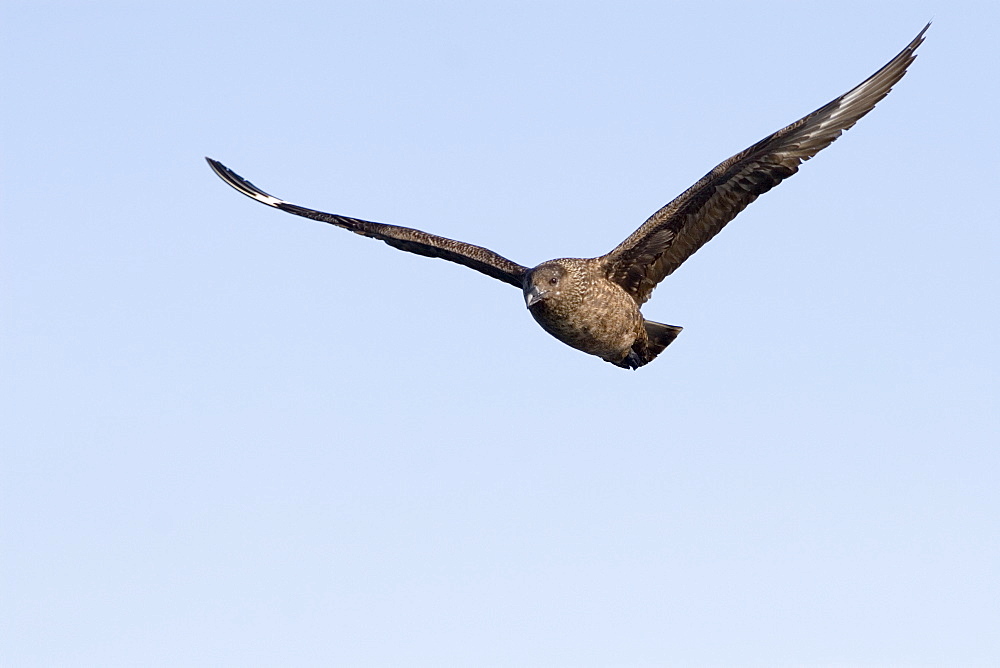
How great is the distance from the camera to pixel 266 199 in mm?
15773

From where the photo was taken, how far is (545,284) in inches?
483

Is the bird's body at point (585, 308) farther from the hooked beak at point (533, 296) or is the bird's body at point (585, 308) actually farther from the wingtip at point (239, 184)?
the wingtip at point (239, 184)

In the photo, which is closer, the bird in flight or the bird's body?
the bird in flight

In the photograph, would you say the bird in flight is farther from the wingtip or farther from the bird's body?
the wingtip

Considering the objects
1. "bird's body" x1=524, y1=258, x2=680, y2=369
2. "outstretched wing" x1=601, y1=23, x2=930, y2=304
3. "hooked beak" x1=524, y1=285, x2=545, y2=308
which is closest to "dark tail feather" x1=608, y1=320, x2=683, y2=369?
"bird's body" x1=524, y1=258, x2=680, y2=369

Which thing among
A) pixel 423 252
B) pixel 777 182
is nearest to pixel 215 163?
pixel 423 252

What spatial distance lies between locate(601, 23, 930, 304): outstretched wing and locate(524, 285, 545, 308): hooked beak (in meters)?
1.07

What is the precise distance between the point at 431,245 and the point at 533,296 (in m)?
2.08

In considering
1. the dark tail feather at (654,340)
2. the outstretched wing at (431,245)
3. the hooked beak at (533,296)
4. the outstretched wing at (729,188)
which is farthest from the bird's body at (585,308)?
the outstretched wing at (431,245)

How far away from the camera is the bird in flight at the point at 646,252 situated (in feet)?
39.3

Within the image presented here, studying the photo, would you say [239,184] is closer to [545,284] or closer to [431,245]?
[431,245]

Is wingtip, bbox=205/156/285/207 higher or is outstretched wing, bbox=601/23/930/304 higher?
wingtip, bbox=205/156/285/207

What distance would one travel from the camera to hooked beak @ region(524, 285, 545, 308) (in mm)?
12219

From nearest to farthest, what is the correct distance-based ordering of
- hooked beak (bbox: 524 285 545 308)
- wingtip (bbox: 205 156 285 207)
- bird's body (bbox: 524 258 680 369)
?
hooked beak (bbox: 524 285 545 308), bird's body (bbox: 524 258 680 369), wingtip (bbox: 205 156 285 207)
